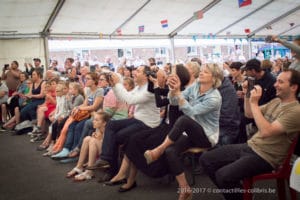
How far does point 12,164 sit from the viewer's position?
13.6 ft

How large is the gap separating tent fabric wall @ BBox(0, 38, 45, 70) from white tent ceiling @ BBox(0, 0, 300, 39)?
0.56ft

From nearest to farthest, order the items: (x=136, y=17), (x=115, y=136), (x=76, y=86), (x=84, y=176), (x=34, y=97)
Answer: (x=115, y=136) < (x=84, y=176) < (x=76, y=86) < (x=34, y=97) < (x=136, y=17)

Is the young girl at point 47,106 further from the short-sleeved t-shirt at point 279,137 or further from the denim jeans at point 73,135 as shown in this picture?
the short-sleeved t-shirt at point 279,137

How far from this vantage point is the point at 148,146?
2914mm

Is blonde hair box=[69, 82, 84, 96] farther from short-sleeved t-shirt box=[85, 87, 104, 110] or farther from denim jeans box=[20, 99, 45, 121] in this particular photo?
denim jeans box=[20, 99, 45, 121]

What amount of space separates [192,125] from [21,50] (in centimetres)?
698

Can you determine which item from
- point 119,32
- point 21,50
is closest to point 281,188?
point 21,50

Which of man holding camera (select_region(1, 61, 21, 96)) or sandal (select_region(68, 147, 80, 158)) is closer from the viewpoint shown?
sandal (select_region(68, 147, 80, 158))

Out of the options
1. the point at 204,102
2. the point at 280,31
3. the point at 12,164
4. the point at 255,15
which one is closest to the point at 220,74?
the point at 204,102

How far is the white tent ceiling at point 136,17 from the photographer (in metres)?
7.20

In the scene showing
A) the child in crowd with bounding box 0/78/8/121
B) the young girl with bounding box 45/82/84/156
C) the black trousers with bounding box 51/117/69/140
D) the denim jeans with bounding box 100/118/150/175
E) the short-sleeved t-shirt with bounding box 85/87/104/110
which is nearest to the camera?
the denim jeans with bounding box 100/118/150/175

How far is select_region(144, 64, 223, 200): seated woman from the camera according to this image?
8.22 feet

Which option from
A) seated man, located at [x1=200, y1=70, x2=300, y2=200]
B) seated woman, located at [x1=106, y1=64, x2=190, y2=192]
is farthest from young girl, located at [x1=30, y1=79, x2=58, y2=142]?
seated man, located at [x1=200, y1=70, x2=300, y2=200]

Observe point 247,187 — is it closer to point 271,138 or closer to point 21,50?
point 271,138
